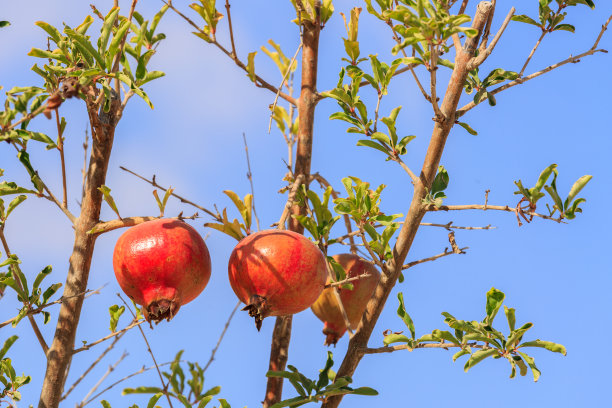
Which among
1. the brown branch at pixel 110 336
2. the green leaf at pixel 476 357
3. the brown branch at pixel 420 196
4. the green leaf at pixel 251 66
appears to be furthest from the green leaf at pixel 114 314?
the green leaf at pixel 476 357

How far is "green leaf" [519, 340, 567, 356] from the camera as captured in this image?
6.88ft

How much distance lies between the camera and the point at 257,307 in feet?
7.20

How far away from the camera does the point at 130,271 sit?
2176mm

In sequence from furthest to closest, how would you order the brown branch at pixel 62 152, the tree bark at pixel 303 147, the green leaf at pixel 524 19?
the tree bark at pixel 303 147, the brown branch at pixel 62 152, the green leaf at pixel 524 19

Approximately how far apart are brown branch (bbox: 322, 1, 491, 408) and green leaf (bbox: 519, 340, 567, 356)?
0.48 meters

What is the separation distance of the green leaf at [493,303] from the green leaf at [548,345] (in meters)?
0.12

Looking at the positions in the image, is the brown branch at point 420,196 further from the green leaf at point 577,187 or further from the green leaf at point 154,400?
the green leaf at point 154,400

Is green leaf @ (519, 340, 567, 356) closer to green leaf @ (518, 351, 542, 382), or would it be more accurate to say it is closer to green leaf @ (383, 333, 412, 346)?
green leaf @ (518, 351, 542, 382)

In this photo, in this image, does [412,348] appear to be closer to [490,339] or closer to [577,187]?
[490,339]

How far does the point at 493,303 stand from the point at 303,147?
1.08 meters

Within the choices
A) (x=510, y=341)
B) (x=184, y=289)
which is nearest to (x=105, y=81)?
(x=184, y=289)

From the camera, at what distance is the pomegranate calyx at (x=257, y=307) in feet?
7.19

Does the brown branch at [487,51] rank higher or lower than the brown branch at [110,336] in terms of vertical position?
higher

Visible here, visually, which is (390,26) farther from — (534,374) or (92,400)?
(92,400)
